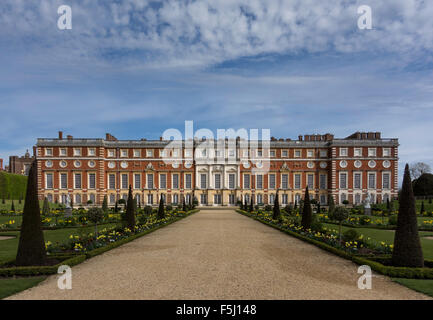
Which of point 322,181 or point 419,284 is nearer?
point 419,284

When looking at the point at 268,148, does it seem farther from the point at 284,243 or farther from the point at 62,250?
the point at 62,250

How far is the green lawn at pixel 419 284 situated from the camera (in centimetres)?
569

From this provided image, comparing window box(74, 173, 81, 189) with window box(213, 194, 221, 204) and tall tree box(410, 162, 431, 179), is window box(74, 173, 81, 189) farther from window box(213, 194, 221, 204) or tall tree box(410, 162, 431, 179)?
tall tree box(410, 162, 431, 179)

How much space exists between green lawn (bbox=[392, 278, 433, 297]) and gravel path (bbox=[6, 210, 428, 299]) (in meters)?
0.17

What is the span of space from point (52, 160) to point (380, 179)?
43087mm

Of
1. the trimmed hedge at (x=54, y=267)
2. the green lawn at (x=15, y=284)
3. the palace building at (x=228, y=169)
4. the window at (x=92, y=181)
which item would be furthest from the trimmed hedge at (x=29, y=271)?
the window at (x=92, y=181)

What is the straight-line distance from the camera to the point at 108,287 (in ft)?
19.3

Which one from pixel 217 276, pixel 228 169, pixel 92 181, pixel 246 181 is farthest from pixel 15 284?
pixel 246 181

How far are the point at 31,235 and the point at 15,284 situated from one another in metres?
1.52

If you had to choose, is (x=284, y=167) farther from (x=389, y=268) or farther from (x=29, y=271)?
(x=29, y=271)

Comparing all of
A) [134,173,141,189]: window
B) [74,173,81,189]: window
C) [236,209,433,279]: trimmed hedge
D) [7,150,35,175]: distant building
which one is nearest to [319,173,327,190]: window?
[134,173,141,189]: window

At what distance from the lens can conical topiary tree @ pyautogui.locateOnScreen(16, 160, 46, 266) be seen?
23.4 ft

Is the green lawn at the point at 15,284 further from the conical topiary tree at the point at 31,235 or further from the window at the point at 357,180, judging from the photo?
the window at the point at 357,180

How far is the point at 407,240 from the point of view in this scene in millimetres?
7023
